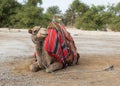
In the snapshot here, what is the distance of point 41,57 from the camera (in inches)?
340

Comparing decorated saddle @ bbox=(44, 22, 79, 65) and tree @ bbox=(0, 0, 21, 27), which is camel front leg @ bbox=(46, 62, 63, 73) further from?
tree @ bbox=(0, 0, 21, 27)

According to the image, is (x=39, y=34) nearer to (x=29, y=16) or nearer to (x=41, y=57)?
(x=41, y=57)

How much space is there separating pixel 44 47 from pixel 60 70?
2.21 feet

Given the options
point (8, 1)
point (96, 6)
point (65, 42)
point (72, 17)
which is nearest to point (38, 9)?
point (8, 1)

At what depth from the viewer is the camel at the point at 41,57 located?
8.21 meters

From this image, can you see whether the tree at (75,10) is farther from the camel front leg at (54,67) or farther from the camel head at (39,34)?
the camel head at (39,34)

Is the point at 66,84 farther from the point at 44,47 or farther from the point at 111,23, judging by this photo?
the point at 111,23

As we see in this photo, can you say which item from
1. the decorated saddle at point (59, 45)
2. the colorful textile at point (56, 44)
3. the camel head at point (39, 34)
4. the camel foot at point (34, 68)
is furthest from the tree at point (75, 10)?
the camel head at point (39, 34)

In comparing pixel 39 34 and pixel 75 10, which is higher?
pixel 39 34

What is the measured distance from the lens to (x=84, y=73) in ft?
27.7

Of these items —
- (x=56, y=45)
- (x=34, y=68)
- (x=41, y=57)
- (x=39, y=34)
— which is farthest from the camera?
(x=56, y=45)

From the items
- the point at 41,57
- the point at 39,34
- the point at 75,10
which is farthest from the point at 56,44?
the point at 75,10

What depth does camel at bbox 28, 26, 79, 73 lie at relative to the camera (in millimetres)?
8211

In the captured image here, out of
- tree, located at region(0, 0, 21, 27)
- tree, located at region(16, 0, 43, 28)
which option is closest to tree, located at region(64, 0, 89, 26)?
tree, located at region(16, 0, 43, 28)
